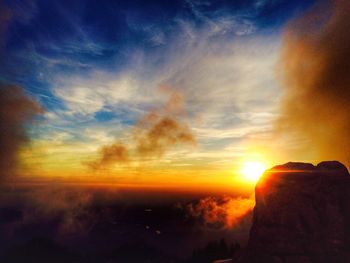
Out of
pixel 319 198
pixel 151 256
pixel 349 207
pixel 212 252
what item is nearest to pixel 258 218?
pixel 319 198

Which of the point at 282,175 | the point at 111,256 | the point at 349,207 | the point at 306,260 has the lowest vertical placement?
the point at 111,256

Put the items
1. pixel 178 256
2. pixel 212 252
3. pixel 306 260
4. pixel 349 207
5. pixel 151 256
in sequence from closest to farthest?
pixel 306 260 → pixel 349 207 → pixel 212 252 → pixel 178 256 → pixel 151 256

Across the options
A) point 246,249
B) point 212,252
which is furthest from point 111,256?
point 246,249

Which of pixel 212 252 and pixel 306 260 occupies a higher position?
pixel 306 260

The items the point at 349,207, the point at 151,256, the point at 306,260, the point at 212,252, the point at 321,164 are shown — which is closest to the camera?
the point at 306,260

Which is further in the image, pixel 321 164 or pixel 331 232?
pixel 321 164

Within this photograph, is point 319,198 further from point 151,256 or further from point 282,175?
point 151,256
